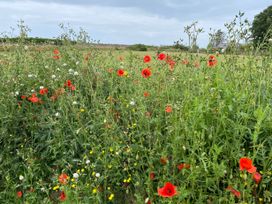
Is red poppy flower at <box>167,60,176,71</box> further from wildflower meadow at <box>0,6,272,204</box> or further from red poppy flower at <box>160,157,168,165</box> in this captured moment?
red poppy flower at <box>160,157,168,165</box>

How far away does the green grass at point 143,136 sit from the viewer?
2.28m

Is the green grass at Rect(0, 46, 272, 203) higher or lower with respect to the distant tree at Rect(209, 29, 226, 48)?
lower

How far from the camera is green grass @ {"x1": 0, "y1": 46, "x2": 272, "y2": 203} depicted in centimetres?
228

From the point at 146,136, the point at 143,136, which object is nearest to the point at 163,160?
the point at 146,136

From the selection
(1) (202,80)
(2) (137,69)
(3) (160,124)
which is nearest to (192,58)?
(1) (202,80)

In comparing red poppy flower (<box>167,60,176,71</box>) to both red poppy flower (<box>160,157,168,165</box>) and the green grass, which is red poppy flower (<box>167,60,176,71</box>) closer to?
the green grass

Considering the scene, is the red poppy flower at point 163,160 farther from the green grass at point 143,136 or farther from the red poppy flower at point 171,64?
the red poppy flower at point 171,64

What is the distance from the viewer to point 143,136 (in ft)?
9.43

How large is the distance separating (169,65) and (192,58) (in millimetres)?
450

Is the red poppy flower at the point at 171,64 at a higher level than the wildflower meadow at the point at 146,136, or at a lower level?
higher

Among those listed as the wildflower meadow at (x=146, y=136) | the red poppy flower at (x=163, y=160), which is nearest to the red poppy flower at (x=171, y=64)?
the wildflower meadow at (x=146, y=136)

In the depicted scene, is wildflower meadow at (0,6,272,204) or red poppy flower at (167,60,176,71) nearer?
wildflower meadow at (0,6,272,204)

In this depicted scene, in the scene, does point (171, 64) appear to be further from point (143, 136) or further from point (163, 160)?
point (163, 160)

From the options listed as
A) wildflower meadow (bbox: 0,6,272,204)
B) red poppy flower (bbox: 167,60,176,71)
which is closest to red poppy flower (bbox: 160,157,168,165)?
wildflower meadow (bbox: 0,6,272,204)
